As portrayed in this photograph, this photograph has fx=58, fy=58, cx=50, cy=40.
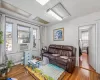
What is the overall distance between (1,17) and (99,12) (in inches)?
170

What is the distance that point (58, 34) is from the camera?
404cm

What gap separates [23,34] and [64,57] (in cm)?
280

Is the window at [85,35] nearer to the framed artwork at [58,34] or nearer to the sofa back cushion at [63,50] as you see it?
the framed artwork at [58,34]

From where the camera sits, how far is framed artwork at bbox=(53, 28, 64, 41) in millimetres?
3830

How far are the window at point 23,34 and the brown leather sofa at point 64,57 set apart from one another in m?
1.75

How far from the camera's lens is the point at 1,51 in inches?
102

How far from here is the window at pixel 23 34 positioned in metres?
3.47

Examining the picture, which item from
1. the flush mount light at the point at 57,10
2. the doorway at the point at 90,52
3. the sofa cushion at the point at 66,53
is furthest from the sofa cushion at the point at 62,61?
the flush mount light at the point at 57,10

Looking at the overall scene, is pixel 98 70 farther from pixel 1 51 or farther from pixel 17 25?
pixel 17 25

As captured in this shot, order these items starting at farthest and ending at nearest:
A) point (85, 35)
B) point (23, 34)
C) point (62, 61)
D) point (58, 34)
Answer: point (85, 35) < point (58, 34) < point (23, 34) < point (62, 61)

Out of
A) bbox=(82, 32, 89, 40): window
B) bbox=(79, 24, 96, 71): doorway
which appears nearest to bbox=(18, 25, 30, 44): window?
bbox=(79, 24, 96, 71): doorway

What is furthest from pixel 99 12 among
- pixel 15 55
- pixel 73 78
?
pixel 15 55

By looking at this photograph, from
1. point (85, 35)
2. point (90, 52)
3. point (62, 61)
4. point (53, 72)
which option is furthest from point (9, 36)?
point (85, 35)

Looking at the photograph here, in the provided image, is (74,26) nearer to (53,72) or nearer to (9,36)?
(53,72)
